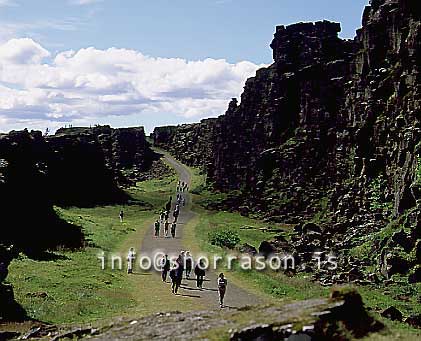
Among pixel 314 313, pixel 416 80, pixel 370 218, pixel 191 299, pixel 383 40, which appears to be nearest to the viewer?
pixel 314 313

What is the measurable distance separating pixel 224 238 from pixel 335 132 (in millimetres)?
34062

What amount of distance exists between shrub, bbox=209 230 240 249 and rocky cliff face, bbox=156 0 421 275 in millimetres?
7992

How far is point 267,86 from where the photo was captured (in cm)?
10825

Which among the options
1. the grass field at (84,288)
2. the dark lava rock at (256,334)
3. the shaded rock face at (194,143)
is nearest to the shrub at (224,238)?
the grass field at (84,288)

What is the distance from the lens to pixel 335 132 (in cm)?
8969

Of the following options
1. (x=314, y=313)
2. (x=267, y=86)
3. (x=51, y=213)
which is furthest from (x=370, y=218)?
(x=267, y=86)

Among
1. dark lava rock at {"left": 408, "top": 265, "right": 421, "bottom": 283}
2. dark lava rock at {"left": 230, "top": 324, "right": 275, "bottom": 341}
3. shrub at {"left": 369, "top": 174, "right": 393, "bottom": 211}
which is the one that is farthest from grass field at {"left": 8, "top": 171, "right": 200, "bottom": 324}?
shrub at {"left": 369, "top": 174, "right": 393, "bottom": 211}

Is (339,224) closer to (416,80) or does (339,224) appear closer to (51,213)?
(416,80)

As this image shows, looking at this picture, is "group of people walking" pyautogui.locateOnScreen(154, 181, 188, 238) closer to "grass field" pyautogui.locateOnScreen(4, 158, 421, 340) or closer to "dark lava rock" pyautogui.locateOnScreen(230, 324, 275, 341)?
"grass field" pyautogui.locateOnScreen(4, 158, 421, 340)

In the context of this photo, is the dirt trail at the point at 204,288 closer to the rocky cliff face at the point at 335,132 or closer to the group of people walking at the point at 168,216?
the group of people walking at the point at 168,216

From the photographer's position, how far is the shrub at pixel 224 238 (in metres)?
59.2

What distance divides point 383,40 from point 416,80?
1298cm

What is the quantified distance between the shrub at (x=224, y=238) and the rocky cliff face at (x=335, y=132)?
799 cm

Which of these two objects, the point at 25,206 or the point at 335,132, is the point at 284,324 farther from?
the point at 335,132
